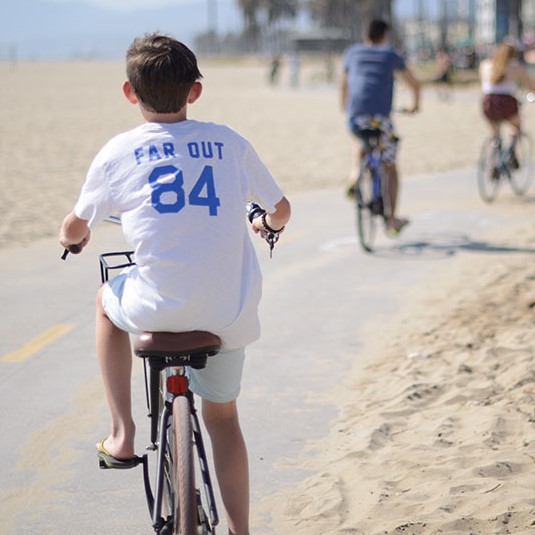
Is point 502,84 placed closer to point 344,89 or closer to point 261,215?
point 344,89

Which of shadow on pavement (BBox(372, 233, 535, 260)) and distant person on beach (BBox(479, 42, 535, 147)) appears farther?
distant person on beach (BBox(479, 42, 535, 147))

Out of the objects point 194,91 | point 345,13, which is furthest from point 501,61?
point 345,13

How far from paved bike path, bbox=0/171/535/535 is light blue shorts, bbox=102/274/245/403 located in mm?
1073

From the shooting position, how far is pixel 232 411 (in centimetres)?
358

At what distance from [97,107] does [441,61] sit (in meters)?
15.2

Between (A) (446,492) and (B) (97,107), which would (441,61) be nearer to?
(B) (97,107)

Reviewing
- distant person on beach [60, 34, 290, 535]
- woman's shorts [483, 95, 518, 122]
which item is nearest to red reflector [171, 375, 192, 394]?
distant person on beach [60, 34, 290, 535]

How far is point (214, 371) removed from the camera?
11.5ft

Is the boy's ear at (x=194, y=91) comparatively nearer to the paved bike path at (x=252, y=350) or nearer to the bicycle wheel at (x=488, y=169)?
the paved bike path at (x=252, y=350)

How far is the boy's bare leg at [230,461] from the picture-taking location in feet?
11.7

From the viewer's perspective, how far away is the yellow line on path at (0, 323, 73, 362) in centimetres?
705

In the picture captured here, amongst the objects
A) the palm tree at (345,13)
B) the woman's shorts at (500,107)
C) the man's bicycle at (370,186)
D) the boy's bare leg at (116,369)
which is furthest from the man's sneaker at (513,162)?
the palm tree at (345,13)

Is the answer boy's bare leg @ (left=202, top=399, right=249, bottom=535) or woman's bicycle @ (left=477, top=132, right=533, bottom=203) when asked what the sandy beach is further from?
boy's bare leg @ (left=202, top=399, right=249, bottom=535)

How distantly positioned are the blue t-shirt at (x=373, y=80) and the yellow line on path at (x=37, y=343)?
371 centimetres
